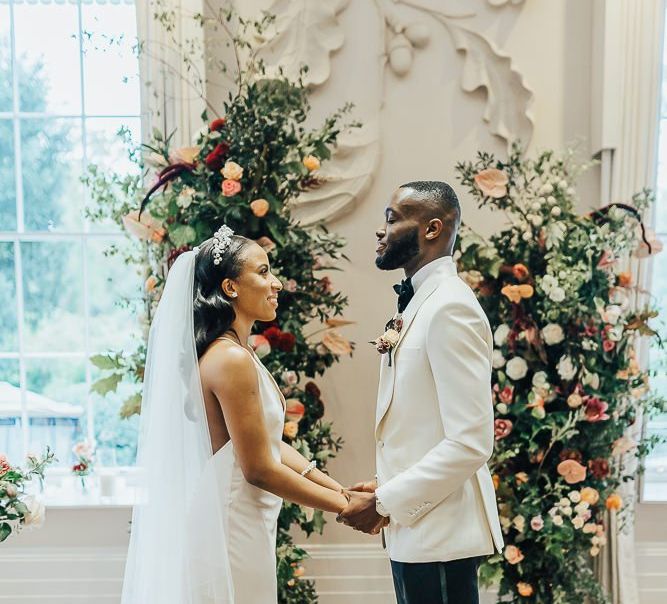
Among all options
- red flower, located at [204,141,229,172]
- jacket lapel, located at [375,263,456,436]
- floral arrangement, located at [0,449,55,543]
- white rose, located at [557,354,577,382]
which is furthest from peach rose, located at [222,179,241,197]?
white rose, located at [557,354,577,382]

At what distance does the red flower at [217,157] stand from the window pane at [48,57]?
4.48ft

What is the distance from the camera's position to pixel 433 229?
85.0 inches

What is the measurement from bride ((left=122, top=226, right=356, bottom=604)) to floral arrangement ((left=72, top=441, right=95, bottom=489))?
1.56 meters

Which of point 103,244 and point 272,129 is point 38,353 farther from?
point 272,129

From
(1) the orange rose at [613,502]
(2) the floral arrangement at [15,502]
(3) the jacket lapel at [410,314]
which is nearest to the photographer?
(3) the jacket lapel at [410,314]

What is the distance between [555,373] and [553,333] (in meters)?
0.23

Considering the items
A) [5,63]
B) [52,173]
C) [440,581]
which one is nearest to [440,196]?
[440,581]

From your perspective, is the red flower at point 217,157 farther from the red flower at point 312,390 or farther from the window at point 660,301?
the window at point 660,301

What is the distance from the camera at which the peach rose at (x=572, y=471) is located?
123 inches

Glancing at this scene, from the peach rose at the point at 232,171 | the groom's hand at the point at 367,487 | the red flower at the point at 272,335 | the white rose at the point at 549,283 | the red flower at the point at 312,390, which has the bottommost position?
the groom's hand at the point at 367,487

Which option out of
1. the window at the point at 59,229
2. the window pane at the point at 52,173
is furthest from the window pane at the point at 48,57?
the window pane at the point at 52,173

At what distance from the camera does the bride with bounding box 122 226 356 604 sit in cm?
213

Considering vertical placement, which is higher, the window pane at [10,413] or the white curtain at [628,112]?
the white curtain at [628,112]

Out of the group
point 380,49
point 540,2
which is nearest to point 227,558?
point 380,49
